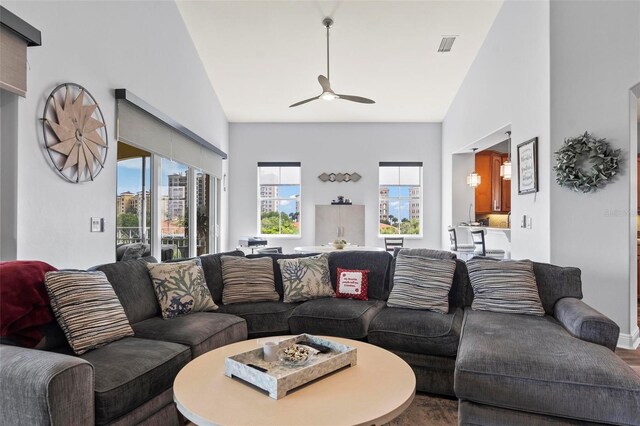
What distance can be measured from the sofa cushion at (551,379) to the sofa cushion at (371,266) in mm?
1265

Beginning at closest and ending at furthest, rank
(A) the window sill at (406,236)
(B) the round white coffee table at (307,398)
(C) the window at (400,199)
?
(B) the round white coffee table at (307,398) < (A) the window sill at (406,236) < (C) the window at (400,199)

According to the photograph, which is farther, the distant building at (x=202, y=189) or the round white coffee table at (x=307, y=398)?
the distant building at (x=202, y=189)

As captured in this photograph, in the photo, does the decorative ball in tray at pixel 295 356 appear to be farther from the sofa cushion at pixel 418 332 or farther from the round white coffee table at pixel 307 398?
the sofa cushion at pixel 418 332

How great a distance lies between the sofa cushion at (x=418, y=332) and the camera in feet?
8.09

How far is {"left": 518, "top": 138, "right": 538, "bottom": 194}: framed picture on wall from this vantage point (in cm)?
394

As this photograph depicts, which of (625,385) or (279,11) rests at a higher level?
(279,11)

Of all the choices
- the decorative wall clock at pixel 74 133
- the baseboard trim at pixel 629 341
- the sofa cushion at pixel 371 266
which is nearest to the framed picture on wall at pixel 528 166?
the baseboard trim at pixel 629 341

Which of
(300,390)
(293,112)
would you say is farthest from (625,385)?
(293,112)

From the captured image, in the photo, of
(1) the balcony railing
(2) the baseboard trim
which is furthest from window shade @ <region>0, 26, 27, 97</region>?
(2) the baseboard trim

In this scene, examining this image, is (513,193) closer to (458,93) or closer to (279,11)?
(458,93)

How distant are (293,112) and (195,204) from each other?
105 inches

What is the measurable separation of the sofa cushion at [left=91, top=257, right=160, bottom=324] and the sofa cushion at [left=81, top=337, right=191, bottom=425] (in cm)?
35

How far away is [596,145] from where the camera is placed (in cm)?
344

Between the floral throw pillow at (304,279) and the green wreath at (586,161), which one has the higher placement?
the green wreath at (586,161)
